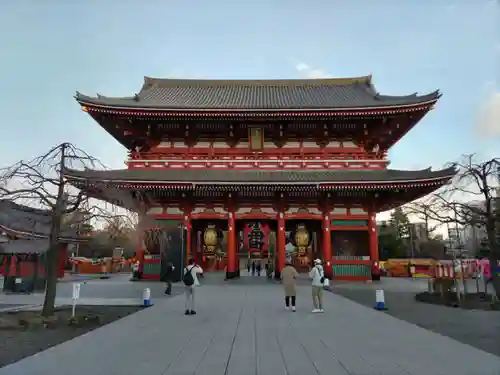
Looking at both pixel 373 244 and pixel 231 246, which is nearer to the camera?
pixel 373 244

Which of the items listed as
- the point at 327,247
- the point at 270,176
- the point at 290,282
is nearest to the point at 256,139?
the point at 270,176

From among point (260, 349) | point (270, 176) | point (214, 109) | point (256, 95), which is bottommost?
point (260, 349)

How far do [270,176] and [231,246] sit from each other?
5.84 metres

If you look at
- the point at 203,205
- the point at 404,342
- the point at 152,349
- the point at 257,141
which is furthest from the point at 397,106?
the point at 152,349

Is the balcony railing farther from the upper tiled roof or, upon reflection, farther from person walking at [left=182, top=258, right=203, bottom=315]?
person walking at [left=182, top=258, right=203, bottom=315]

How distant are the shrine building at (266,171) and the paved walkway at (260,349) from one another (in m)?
13.1

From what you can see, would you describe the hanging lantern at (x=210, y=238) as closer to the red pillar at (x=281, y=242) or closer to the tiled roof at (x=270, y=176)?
the tiled roof at (x=270, y=176)

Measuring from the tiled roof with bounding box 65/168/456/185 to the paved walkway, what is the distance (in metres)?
12.8

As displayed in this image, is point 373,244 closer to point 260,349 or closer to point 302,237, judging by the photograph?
point 302,237

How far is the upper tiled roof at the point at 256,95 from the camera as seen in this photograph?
Answer: 2582 cm

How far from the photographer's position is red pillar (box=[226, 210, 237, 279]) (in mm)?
26031

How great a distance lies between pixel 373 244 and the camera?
25.4m

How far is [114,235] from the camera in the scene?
11.5 meters

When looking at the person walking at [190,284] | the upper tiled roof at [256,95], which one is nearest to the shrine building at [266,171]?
the upper tiled roof at [256,95]
